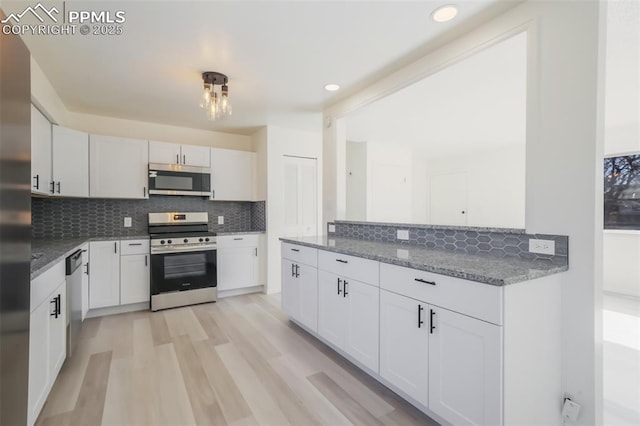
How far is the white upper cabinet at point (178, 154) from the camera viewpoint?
12.7 ft

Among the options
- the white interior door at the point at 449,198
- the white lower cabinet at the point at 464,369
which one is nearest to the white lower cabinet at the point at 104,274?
the white lower cabinet at the point at 464,369

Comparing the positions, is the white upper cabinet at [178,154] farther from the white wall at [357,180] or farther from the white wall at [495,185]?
the white wall at [495,185]

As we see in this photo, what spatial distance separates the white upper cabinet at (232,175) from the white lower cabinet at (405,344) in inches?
122

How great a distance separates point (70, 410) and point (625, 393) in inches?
141

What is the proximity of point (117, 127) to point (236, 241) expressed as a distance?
7.13 ft

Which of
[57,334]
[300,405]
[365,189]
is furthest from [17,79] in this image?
[365,189]

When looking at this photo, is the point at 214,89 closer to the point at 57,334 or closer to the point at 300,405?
the point at 57,334

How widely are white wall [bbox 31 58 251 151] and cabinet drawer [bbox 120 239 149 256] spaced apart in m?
1.47

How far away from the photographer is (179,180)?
13.1 ft

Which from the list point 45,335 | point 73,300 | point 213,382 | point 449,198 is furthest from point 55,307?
point 449,198

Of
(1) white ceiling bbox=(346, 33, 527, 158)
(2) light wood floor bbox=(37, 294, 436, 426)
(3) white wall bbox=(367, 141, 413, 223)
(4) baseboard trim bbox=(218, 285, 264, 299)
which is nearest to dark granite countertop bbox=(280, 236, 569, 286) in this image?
(2) light wood floor bbox=(37, 294, 436, 426)

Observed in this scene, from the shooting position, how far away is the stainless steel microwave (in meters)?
3.85

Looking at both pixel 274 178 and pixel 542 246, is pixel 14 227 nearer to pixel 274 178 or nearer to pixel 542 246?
pixel 542 246

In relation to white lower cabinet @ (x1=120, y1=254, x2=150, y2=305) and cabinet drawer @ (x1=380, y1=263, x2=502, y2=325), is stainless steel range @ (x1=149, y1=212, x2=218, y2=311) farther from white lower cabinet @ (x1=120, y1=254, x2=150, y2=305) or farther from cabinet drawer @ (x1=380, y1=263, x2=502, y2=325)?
cabinet drawer @ (x1=380, y1=263, x2=502, y2=325)
